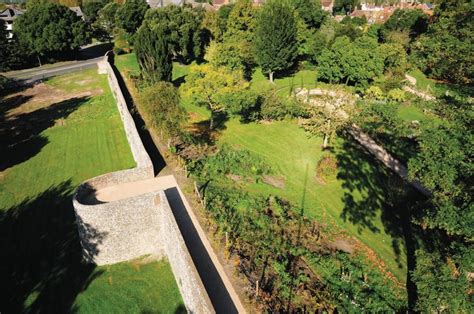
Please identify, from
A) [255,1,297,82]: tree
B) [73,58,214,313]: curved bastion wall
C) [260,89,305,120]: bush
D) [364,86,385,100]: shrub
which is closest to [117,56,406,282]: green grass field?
[260,89,305,120]: bush

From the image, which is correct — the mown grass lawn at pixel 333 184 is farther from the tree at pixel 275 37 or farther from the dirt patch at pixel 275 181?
the tree at pixel 275 37

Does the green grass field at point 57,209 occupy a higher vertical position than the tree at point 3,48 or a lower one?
lower

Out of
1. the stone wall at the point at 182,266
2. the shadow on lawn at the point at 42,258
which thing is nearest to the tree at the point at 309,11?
the stone wall at the point at 182,266

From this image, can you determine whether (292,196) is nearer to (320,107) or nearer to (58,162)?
(320,107)

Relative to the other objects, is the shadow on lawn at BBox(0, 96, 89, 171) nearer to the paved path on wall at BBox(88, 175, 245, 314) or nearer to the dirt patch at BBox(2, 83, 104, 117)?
the dirt patch at BBox(2, 83, 104, 117)

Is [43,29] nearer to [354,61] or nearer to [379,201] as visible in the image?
[354,61]

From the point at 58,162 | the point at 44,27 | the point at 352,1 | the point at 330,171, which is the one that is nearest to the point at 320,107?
the point at 330,171
